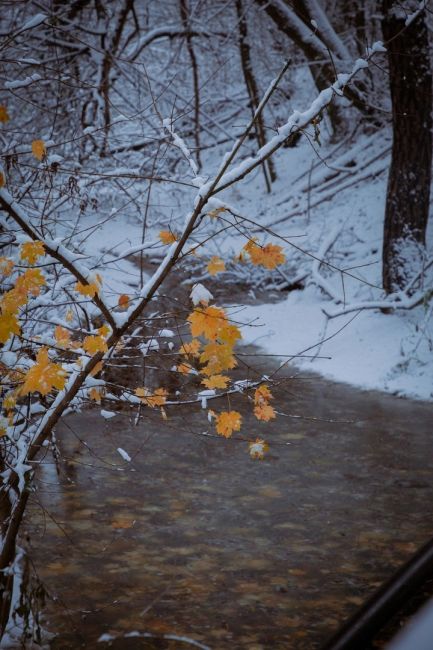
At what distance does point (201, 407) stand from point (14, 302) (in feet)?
13.5

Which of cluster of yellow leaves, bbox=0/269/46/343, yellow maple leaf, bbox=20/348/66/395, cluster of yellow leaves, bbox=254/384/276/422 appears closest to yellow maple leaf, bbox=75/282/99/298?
cluster of yellow leaves, bbox=0/269/46/343

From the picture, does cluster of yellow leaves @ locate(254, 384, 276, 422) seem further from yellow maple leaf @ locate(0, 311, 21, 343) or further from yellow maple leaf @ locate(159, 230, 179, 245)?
yellow maple leaf @ locate(0, 311, 21, 343)

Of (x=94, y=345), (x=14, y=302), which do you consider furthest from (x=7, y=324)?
(x=94, y=345)

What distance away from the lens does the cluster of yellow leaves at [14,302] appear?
9.50 ft

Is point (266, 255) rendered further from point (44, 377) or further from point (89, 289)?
point (44, 377)

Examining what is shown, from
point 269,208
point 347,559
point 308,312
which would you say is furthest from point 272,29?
point 347,559

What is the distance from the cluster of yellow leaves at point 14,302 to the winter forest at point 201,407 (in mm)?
10

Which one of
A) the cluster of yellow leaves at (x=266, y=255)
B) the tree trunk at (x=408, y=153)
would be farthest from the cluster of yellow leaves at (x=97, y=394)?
the tree trunk at (x=408, y=153)

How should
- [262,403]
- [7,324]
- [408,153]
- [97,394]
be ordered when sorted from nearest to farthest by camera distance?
[7,324] < [97,394] < [262,403] < [408,153]

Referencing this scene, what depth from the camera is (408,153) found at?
31.0ft

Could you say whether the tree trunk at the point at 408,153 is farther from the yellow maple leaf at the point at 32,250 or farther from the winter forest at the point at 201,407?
the yellow maple leaf at the point at 32,250

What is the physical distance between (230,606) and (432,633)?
1.67 metres

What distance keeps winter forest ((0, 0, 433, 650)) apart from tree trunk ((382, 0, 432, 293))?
3 cm

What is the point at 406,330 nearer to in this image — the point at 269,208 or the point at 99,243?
the point at 99,243
